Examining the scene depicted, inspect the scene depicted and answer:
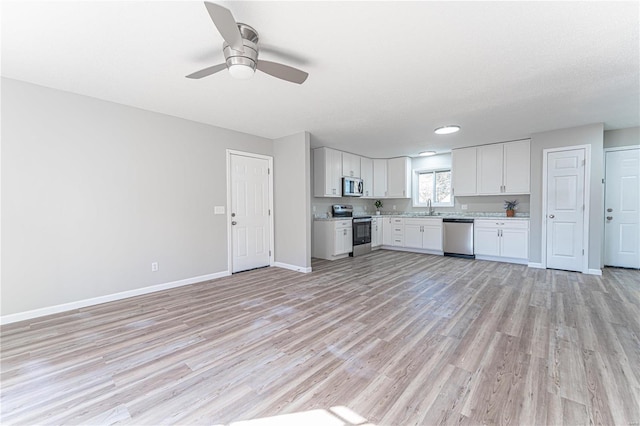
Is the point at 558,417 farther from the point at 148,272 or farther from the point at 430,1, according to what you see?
the point at 148,272

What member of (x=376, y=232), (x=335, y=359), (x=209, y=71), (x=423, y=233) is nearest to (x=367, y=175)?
(x=376, y=232)

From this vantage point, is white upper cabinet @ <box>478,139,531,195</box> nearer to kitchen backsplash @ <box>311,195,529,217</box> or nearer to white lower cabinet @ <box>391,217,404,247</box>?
kitchen backsplash @ <box>311,195,529,217</box>

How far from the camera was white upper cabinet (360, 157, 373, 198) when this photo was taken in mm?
6941

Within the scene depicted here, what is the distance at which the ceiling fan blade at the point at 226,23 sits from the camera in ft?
4.97

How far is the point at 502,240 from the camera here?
5324 mm

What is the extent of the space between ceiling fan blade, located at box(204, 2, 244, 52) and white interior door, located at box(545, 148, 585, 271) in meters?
5.41

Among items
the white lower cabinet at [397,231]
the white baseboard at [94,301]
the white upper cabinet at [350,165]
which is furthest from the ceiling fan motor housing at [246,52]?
the white lower cabinet at [397,231]

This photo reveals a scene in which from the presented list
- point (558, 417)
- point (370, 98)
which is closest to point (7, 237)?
point (370, 98)

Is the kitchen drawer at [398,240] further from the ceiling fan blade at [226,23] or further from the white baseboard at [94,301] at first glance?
the ceiling fan blade at [226,23]

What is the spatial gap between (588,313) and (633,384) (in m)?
1.40

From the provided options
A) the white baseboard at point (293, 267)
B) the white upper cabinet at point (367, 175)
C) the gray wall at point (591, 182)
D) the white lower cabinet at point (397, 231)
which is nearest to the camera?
the gray wall at point (591, 182)

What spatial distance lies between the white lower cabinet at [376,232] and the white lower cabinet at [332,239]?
972 millimetres

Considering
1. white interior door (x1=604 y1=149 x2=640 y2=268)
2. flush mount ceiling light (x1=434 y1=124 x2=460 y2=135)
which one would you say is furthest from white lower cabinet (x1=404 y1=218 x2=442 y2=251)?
white interior door (x1=604 y1=149 x2=640 y2=268)

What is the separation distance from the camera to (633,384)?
171 centimetres
